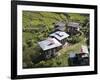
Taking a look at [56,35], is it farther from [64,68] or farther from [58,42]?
[64,68]

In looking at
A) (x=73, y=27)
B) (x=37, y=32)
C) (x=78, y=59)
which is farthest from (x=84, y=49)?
(x=37, y=32)

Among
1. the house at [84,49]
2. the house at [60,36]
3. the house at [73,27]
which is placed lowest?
the house at [84,49]

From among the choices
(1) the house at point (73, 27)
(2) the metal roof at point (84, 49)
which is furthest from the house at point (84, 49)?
(1) the house at point (73, 27)

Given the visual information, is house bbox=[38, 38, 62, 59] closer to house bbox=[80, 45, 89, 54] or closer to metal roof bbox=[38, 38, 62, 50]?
metal roof bbox=[38, 38, 62, 50]

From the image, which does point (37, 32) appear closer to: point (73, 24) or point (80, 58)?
point (73, 24)

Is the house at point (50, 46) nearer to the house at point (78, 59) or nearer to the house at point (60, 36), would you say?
the house at point (60, 36)
